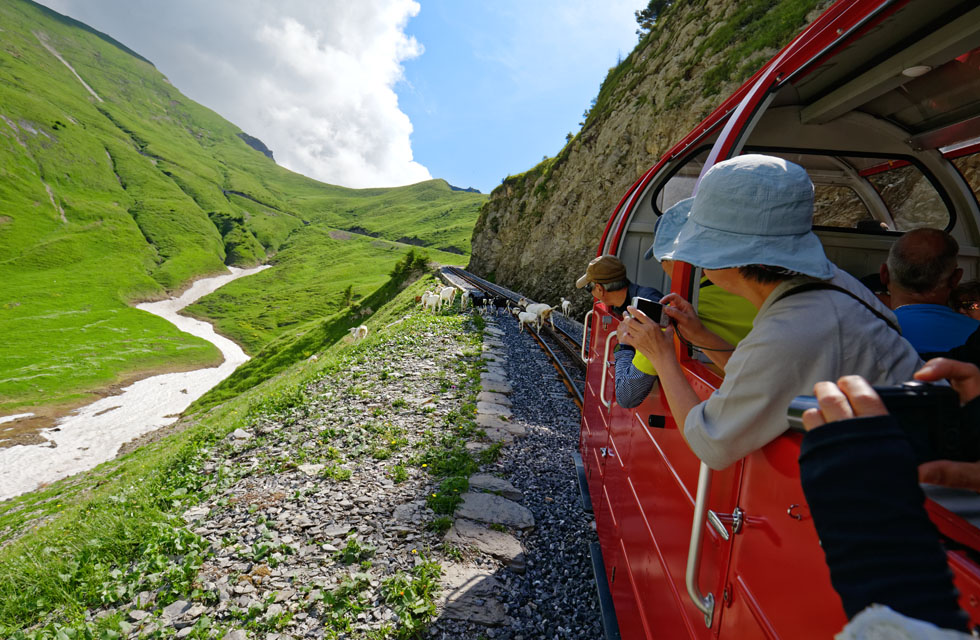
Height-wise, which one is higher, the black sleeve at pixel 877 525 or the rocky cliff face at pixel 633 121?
the rocky cliff face at pixel 633 121

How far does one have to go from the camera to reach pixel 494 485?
228 inches

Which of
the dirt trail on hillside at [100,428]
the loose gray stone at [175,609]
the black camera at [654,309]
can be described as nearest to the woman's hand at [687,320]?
the black camera at [654,309]

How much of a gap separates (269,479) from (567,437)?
4491 mm

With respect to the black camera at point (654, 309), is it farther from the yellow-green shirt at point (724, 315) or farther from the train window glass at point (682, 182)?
the train window glass at point (682, 182)

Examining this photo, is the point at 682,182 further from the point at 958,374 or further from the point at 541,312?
the point at 541,312

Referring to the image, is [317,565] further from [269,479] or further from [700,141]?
[700,141]

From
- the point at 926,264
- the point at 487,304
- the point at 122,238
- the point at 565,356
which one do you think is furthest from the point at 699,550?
the point at 122,238

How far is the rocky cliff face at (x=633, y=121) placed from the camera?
17.0 meters

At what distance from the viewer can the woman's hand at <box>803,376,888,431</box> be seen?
0.97 metres

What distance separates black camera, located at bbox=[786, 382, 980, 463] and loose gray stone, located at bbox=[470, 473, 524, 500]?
4.88 meters

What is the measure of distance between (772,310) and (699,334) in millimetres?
857

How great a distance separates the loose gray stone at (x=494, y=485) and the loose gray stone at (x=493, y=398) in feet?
8.64

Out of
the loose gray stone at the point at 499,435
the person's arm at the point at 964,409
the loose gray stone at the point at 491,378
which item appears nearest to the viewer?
the person's arm at the point at 964,409

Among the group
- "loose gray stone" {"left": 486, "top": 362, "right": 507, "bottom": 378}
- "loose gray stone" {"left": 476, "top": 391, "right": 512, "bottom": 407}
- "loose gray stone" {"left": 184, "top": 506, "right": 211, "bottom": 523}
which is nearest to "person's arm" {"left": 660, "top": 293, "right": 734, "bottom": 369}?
"loose gray stone" {"left": 184, "top": 506, "right": 211, "bottom": 523}
